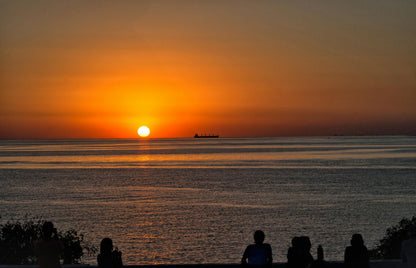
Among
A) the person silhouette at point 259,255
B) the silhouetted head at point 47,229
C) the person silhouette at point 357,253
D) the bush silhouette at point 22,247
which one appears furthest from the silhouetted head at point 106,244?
the bush silhouette at point 22,247

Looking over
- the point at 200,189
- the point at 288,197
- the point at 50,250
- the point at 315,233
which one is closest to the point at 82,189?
Answer: the point at 200,189

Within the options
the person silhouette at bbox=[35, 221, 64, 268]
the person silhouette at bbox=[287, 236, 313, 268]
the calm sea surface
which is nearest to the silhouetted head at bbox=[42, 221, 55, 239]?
the person silhouette at bbox=[35, 221, 64, 268]

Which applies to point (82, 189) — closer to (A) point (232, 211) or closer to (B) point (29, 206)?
(B) point (29, 206)

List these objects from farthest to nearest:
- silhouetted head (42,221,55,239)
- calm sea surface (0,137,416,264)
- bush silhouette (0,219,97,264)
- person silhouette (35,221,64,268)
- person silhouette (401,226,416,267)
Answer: calm sea surface (0,137,416,264), bush silhouette (0,219,97,264), person silhouette (401,226,416,267), person silhouette (35,221,64,268), silhouetted head (42,221,55,239)

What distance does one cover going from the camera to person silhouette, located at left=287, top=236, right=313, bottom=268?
10.1 metres

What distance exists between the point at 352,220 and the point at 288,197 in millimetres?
18462

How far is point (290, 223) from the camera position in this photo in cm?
4328

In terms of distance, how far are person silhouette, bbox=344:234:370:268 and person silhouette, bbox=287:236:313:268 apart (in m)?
0.92

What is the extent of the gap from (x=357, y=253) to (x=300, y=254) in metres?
1.22

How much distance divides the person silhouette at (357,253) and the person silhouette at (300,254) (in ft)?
3.02

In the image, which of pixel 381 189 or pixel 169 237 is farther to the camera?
pixel 381 189

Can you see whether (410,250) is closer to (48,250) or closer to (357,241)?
(357,241)

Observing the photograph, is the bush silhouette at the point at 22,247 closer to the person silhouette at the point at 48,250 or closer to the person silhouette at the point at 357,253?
the person silhouette at the point at 48,250

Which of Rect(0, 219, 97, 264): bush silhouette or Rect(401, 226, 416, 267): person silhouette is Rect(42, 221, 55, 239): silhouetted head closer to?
Rect(401, 226, 416, 267): person silhouette
